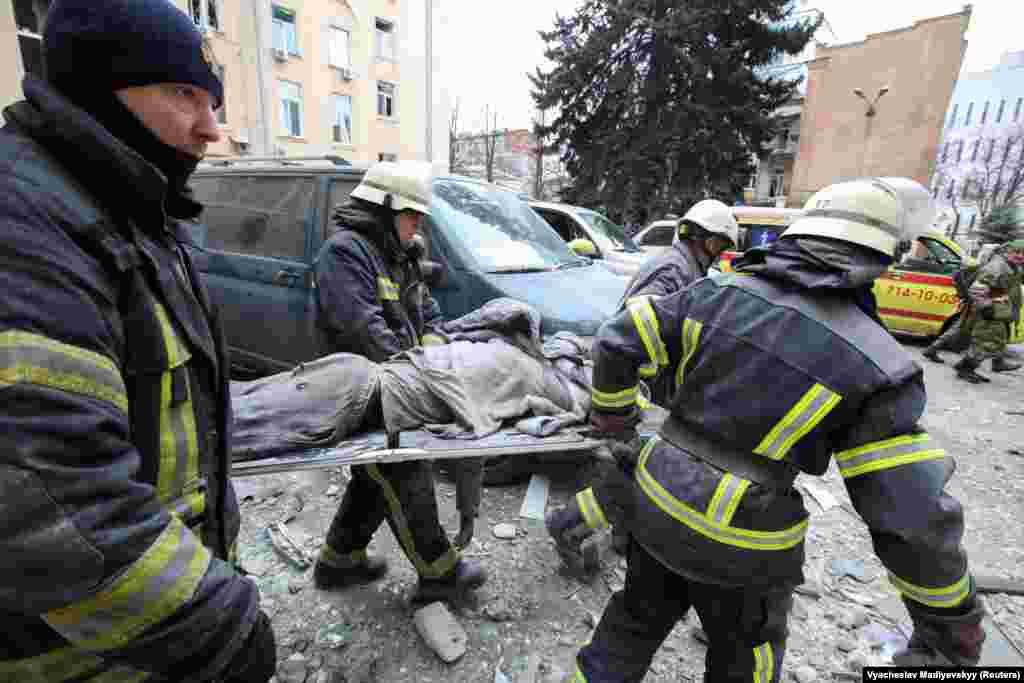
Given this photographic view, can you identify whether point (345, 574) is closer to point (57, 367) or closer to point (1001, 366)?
point (57, 367)

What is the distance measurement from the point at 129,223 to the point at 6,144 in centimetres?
18

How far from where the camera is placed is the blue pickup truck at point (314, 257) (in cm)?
333

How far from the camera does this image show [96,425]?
2.39 ft

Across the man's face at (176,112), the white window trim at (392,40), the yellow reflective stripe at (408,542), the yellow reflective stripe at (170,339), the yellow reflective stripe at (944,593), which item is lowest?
the yellow reflective stripe at (408,542)

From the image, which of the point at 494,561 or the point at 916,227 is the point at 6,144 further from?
the point at 494,561

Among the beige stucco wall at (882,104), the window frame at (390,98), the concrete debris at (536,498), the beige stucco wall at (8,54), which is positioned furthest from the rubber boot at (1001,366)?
the window frame at (390,98)

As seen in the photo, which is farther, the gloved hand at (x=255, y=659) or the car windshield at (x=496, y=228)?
the car windshield at (x=496, y=228)

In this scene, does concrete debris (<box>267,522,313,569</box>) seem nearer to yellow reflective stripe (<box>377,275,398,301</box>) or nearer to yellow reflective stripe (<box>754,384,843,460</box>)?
yellow reflective stripe (<box>377,275,398,301</box>)

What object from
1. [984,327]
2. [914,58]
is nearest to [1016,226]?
[984,327]

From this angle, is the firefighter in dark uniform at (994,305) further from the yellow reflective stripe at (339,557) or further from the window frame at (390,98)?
the window frame at (390,98)

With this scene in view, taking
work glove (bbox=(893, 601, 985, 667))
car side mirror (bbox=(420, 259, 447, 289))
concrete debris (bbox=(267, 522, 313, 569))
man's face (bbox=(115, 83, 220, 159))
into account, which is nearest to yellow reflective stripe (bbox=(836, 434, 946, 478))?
work glove (bbox=(893, 601, 985, 667))

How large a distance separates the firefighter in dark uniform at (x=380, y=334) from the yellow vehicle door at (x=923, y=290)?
7753 mm

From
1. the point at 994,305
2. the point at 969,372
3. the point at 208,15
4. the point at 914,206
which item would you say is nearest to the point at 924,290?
the point at 994,305

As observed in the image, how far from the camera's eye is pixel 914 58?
70.1 ft
